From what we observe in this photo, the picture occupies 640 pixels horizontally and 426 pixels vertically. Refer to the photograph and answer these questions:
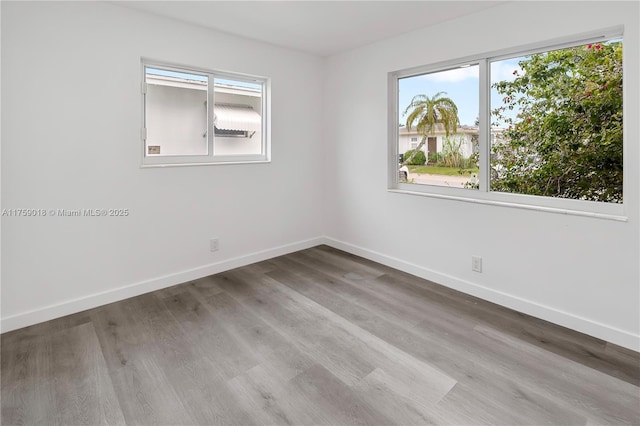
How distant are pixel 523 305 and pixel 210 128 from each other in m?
3.35

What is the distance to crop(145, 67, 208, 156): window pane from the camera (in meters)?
3.31

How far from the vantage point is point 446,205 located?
340 centimetres

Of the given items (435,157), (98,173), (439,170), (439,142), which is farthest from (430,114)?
(98,173)

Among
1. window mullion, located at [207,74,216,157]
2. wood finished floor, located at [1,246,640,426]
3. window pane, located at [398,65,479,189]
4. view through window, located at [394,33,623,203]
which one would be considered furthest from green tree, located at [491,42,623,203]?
window mullion, located at [207,74,216,157]

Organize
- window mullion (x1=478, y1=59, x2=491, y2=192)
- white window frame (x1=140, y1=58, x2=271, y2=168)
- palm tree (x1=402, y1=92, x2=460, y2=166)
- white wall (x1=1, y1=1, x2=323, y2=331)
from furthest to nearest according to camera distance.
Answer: palm tree (x1=402, y1=92, x2=460, y2=166)
white window frame (x1=140, y1=58, x2=271, y2=168)
window mullion (x1=478, y1=59, x2=491, y2=192)
white wall (x1=1, y1=1, x2=323, y2=331)

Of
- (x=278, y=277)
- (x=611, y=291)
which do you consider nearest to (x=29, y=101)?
(x=278, y=277)

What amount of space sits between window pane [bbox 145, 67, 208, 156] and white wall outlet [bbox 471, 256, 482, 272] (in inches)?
112

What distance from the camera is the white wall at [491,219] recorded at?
2379 millimetres

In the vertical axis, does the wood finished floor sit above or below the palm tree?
below

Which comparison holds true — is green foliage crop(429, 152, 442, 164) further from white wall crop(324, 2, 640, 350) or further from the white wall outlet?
the white wall outlet

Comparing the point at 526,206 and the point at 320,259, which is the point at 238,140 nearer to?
the point at 320,259

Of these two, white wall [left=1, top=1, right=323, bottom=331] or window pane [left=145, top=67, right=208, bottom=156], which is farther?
window pane [left=145, top=67, right=208, bottom=156]

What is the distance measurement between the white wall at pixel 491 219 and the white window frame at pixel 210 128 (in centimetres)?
87

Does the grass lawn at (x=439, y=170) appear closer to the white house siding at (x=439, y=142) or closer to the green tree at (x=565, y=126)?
the white house siding at (x=439, y=142)
